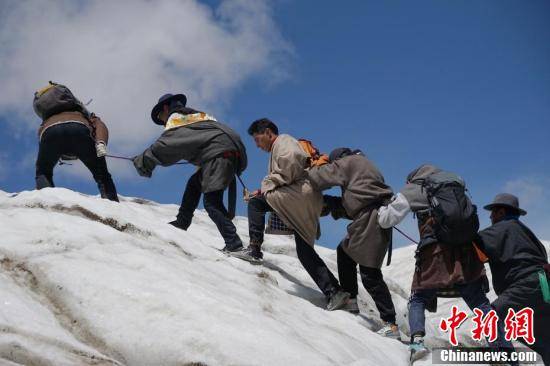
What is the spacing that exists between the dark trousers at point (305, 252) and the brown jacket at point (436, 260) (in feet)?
5.02

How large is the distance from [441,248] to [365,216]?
1.16m

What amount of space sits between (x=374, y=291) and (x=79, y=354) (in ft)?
14.9

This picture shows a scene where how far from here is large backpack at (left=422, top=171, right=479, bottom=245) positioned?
738cm

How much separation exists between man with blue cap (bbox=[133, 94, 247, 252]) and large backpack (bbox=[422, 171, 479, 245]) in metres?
3.07

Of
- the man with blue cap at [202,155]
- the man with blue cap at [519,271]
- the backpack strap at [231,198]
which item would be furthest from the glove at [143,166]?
the man with blue cap at [519,271]

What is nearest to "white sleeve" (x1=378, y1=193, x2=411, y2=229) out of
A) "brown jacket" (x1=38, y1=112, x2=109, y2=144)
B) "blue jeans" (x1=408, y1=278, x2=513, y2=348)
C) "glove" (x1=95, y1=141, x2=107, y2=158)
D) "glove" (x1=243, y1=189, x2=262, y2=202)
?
"blue jeans" (x1=408, y1=278, x2=513, y2=348)

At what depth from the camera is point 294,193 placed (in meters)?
8.78

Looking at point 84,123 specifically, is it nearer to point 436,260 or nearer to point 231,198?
point 231,198

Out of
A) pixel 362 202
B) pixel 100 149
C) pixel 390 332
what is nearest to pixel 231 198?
pixel 100 149

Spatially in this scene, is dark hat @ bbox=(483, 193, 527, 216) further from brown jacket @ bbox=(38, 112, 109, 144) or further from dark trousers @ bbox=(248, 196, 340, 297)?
brown jacket @ bbox=(38, 112, 109, 144)

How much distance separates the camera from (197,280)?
6891mm

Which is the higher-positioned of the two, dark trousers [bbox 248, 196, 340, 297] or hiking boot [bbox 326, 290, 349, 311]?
dark trousers [bbox 248, 196, 340, 297]

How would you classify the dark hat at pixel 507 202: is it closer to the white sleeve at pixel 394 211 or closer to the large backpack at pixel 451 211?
the large backpack at pixel 451 211

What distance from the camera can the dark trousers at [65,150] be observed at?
9734 millimetres
